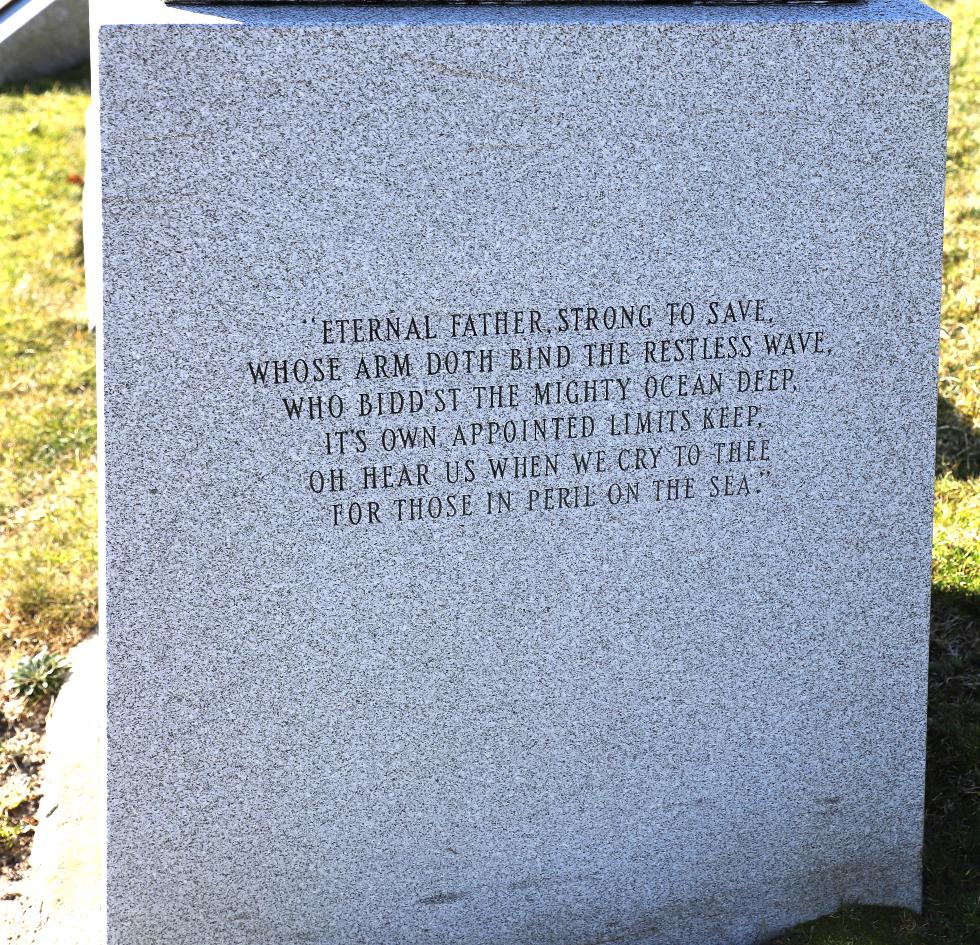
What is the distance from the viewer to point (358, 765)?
318 centimetres

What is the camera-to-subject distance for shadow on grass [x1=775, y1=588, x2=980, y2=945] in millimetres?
3514

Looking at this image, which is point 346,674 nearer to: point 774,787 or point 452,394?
point 452,394

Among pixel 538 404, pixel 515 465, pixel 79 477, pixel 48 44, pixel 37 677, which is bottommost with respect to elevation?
pixel 37 677

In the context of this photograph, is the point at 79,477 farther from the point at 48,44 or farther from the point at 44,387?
the point at 48,44

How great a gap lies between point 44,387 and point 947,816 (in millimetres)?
4512

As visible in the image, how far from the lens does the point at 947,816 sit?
3840 millimetres

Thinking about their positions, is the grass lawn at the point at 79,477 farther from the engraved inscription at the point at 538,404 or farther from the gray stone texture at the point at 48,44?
the engraved inscription at the point at 538,404

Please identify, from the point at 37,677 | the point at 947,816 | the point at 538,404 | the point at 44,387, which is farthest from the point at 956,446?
the point at 44,387

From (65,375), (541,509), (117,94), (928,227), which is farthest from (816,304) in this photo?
(65,375)

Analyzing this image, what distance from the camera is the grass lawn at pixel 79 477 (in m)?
3.78

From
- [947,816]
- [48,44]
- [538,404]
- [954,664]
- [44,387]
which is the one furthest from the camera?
[48,44]

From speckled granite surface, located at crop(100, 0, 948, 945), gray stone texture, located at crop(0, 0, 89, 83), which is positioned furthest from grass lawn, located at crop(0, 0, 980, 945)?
gray stone texture, located at crop(0, 0, 89, 83)

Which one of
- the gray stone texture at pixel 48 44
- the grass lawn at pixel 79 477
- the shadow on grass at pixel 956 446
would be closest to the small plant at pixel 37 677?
the grass lawn at pixel 79 477

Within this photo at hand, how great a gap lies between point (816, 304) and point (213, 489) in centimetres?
146
